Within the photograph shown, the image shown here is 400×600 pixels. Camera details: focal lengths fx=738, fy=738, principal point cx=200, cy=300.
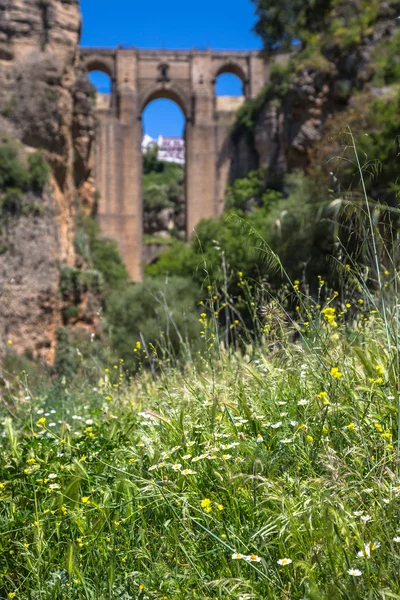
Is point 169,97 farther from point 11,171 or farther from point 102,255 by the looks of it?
point 11,171

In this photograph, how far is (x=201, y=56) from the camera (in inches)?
1591

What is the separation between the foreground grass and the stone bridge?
3526 cm

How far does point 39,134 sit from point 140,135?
66.3ft

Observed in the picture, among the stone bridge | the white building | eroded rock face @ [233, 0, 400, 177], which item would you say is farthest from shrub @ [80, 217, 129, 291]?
the white building

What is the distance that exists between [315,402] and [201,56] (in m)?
40.1

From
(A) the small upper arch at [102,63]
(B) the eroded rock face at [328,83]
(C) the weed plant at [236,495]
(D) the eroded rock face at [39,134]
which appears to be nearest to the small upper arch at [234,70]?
(A) the small upper arch at [102,63]

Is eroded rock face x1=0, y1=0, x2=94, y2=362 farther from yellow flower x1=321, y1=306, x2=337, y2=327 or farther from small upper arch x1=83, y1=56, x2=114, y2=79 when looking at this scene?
small upper arch x1=83, y1=56, x2=114, y2=79

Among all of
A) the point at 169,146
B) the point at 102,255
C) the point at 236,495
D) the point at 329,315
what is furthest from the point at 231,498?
the point at 169,146

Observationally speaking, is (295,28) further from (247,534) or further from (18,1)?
(247,534)

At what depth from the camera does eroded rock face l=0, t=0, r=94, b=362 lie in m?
18.1

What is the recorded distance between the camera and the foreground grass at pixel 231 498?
2070 mm

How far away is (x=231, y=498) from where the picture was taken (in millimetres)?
2418

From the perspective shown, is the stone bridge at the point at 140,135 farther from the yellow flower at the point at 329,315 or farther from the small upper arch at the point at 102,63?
the yellow flower at the point at 329,315

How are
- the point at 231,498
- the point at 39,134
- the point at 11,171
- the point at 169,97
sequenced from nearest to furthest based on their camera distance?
the point at 231,498 → the point at 11,171 → the point at 39,134 → the point at 169,97
